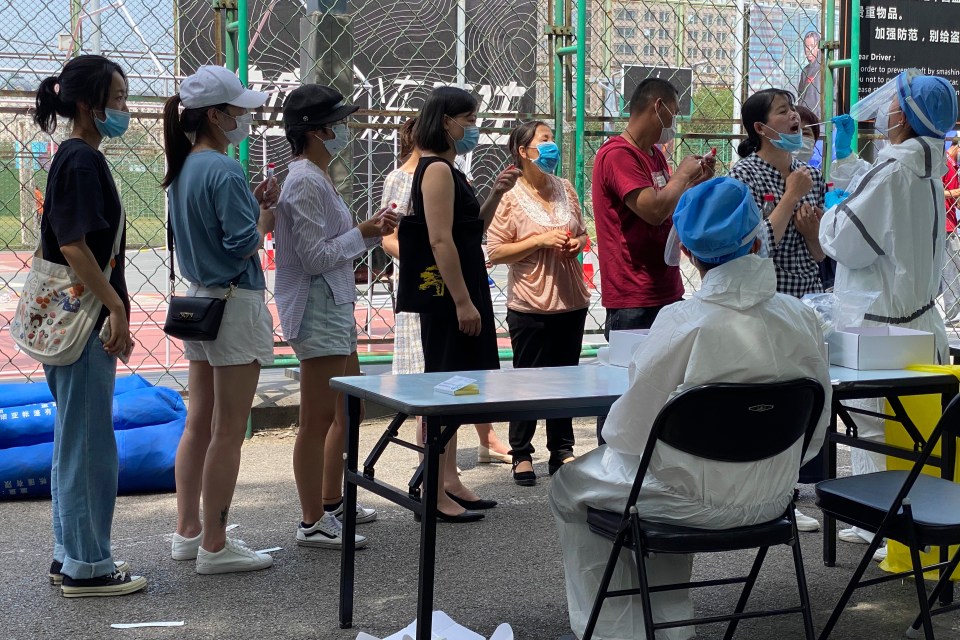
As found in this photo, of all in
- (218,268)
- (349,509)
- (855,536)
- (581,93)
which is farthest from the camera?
(581,93)

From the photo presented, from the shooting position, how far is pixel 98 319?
3623 millimetres

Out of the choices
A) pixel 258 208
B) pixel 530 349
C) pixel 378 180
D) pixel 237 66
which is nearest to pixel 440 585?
pixel 258 208

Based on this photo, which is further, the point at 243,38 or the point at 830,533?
the point at 243,38

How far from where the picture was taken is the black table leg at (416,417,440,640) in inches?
118

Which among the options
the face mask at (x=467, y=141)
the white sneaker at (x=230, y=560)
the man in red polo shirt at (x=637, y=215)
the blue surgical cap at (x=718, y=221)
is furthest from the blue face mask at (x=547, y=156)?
the blue surgical cap at (x=718, y=221)

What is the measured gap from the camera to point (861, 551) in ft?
14.2

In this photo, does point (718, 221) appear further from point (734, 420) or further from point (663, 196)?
point (663, 196)

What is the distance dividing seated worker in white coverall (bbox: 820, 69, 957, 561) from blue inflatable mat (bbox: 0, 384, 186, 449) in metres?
3.03

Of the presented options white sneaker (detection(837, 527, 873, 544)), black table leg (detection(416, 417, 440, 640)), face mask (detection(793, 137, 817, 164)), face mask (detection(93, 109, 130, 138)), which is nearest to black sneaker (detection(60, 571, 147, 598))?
black table leg (detection(416, 417, 440, 640))

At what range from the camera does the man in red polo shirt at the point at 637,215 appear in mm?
4715

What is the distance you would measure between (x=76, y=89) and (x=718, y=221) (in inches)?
80.2

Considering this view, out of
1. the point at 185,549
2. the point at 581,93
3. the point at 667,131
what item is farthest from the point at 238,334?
the point at 581,93

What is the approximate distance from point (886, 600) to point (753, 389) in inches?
57.2

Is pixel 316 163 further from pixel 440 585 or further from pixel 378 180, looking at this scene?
pixel 378 180
